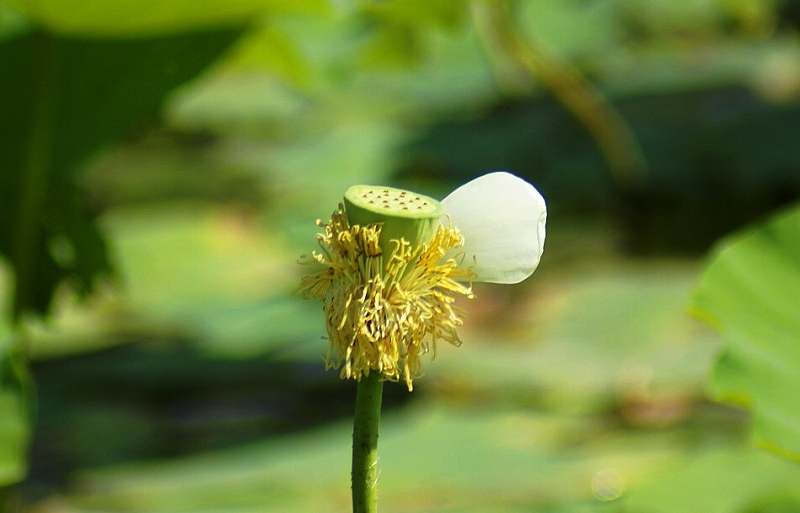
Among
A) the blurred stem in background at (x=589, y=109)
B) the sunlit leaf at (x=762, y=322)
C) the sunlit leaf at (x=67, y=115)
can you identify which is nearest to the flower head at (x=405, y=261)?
the sunlit leaf at (x=762, y=322)

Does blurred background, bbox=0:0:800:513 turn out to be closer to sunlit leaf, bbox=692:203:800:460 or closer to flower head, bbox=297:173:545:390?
sunlit leaf, bbox=692:203:800:460

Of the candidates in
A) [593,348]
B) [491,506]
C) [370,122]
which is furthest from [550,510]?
[370,122]

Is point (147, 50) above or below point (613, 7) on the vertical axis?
below

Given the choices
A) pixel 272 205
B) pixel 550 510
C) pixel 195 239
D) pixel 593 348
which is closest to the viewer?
pixel 550 510

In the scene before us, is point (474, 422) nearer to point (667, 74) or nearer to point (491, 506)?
point (491, 506)

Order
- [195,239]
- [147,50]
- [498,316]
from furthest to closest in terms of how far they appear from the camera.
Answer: [195,239] < [498,316] < [147,50]

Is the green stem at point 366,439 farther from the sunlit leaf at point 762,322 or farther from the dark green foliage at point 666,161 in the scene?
the dark green foliage at point 666,161
